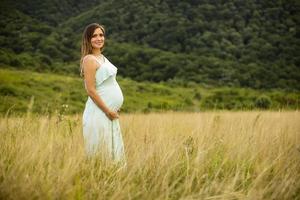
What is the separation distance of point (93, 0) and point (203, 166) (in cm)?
7236

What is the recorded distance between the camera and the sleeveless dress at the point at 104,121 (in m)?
4.02

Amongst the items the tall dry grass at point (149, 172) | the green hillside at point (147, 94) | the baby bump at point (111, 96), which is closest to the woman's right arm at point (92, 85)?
the baby bump at point (111, 96)

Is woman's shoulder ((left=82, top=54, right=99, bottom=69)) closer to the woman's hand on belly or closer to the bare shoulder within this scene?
the bare shoulder

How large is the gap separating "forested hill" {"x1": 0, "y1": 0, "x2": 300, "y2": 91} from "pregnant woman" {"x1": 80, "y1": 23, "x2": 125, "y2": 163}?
4451cm

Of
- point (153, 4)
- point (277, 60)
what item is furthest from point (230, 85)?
point (153, 4)

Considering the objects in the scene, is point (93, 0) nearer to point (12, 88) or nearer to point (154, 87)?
point (154, 87)

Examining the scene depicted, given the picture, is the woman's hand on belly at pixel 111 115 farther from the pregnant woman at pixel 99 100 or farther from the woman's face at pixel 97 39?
the woman's face at pixel 97 39

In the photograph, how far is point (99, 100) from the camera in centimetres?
410

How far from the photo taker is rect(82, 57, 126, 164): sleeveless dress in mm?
4020

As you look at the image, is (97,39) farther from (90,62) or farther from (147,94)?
(147,94)

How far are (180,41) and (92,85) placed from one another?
54.3 metres

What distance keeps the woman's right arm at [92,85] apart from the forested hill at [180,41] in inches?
1759

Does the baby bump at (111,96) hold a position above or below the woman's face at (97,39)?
below

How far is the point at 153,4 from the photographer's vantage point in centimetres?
6325
